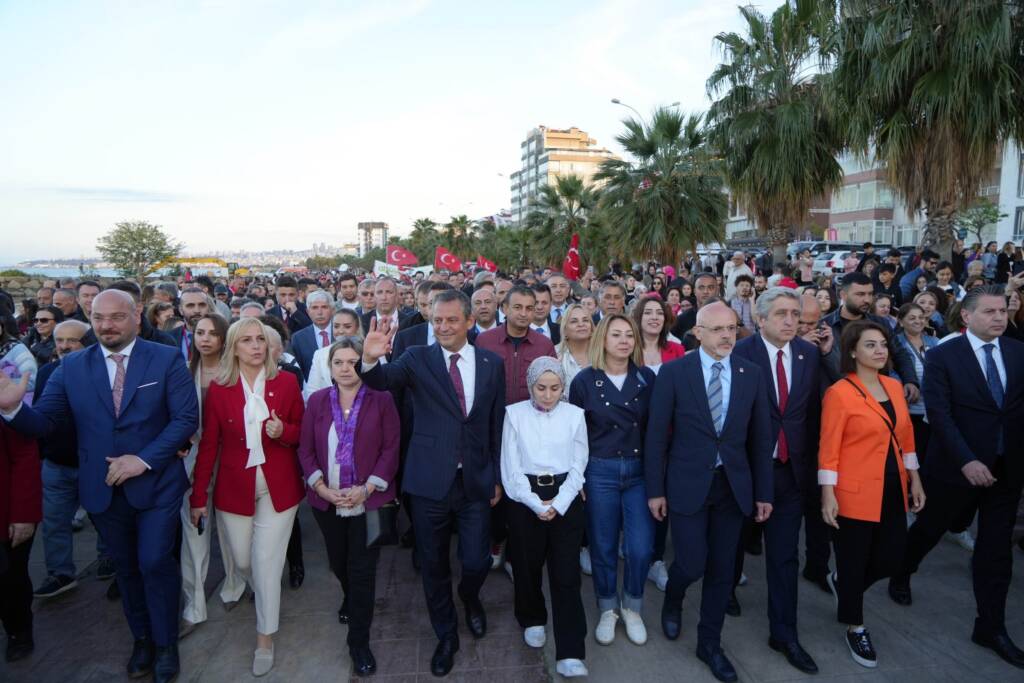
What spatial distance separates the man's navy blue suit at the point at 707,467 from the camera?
3.34 meters

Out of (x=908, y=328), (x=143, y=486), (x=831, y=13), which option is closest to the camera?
(x=143, y=486)

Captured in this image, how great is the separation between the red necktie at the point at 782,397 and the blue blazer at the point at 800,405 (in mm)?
17

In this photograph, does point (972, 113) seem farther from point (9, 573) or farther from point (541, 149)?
point (541, 149)

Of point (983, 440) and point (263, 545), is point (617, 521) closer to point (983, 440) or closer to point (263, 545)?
point (263, 545)

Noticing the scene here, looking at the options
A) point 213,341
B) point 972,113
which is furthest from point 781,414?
point 972,113

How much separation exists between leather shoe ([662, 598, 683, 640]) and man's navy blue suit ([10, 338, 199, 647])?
2.88 m

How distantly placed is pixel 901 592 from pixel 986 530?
2.32 feet

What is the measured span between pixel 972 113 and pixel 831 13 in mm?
3363

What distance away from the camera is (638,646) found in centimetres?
360

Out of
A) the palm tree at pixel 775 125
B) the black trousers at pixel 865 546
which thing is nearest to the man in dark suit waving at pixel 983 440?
the black trousers at pixel 865 546

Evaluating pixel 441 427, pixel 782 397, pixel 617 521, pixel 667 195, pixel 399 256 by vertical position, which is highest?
pixel 667 195

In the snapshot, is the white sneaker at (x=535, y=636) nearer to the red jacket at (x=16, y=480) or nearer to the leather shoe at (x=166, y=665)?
the leather shoe at (x=166, y=665)

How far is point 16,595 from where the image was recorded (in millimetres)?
3535

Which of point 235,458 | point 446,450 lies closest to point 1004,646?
point 446,450
